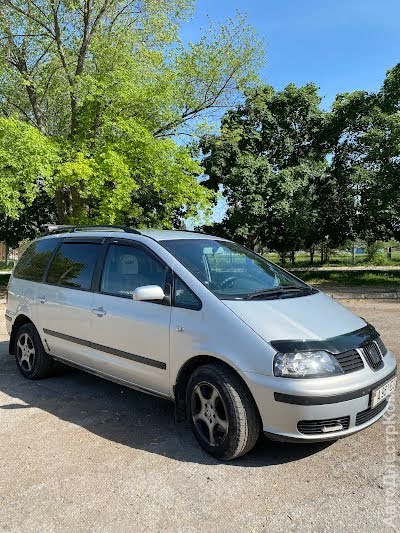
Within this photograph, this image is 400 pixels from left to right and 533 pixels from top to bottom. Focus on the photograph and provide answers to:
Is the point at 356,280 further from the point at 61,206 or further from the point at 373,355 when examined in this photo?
the point at 373,355

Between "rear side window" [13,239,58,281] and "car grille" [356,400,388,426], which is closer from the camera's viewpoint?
"car grille" [356,400,388,426]

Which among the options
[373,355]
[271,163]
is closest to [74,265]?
[373,355]

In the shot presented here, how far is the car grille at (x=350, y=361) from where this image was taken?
3.17 meters

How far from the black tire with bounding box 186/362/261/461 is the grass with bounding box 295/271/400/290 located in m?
12.3

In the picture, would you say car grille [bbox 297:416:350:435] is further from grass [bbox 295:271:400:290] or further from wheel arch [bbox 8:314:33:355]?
grass [bbox 295:271:400:290]

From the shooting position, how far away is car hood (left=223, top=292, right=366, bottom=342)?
10.6 ft

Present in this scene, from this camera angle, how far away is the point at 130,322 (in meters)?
4.01

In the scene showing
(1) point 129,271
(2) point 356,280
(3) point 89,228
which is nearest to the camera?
(1) point 129,271

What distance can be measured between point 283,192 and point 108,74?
26.1ft

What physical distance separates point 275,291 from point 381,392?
1115 mm

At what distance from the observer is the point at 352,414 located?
3.16 m

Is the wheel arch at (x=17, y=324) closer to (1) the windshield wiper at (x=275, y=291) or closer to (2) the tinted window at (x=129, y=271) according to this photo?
(2) the tinted window at (x=129, y=271)

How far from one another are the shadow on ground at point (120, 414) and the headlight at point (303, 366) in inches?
30.4

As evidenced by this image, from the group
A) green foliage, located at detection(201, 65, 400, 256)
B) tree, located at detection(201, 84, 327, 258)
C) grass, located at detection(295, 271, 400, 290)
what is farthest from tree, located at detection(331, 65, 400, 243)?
grass, located at detection(295, 271, 400, 290)
